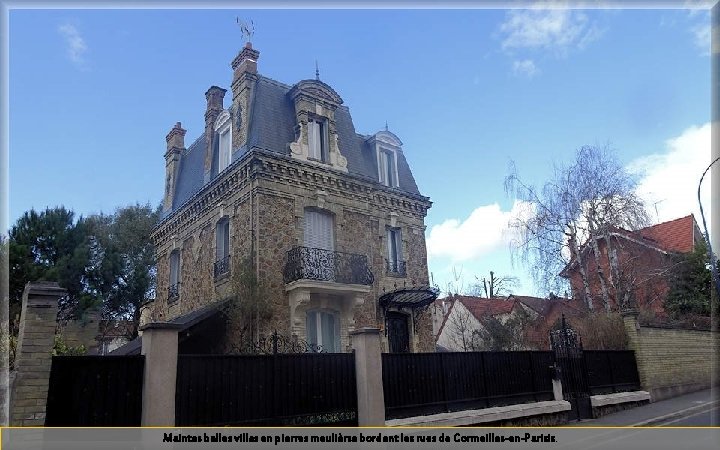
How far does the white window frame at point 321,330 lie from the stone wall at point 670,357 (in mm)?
8753

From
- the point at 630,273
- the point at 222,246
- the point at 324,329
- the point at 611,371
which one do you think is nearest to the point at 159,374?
the point at 324,329

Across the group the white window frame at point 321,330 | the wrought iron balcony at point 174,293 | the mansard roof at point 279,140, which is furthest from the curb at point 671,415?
the wrought iron balcony at point 174,293

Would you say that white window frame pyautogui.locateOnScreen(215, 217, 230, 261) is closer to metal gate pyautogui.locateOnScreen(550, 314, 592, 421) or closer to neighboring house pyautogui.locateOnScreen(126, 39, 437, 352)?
neighboring house pyautogui.locateOnScreen(126, 39, 437, 352)

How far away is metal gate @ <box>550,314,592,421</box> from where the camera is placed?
1225 centimetres

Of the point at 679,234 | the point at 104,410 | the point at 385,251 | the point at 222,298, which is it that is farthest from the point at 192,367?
the point at 679,234

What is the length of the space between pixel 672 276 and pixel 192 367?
21544 millimetres

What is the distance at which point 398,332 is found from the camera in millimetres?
16812

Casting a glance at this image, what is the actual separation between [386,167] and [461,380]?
10.1m

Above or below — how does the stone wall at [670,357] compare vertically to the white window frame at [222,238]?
below

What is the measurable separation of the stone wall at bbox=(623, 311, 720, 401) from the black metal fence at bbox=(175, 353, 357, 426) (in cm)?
1026

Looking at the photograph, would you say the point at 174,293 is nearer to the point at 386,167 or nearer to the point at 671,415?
the point at 386,167

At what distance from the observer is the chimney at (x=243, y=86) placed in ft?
52.9

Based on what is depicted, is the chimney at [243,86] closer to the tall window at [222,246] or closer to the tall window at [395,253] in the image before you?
the tall window at [222,246]

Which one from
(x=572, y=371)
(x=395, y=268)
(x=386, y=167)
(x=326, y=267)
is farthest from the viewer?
(x=386, y=167)
